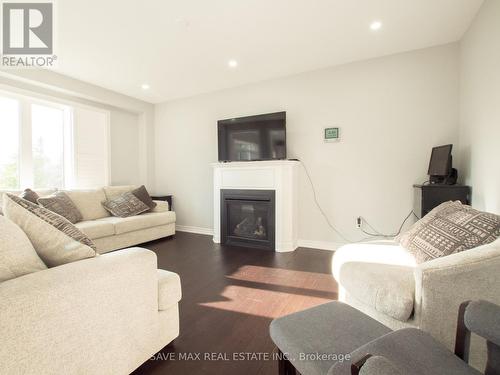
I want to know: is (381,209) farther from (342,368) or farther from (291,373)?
(342,368)

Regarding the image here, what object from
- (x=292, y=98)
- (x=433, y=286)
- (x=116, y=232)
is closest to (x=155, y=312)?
(x=433, y=286)

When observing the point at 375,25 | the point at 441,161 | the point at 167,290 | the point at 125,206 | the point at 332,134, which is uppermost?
the point at 375,25

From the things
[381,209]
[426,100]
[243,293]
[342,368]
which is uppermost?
[426,100]

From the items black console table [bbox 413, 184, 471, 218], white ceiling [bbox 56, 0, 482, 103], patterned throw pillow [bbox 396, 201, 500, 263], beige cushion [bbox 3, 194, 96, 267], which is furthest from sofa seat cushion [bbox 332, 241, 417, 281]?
white ceiling [bbox 56, 0, 482, 103]

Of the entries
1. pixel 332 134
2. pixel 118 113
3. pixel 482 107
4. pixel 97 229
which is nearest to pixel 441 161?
pixel 482 107

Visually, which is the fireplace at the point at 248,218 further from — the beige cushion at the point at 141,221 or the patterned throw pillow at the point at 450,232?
the patterned throw pillow at the point at 450,232

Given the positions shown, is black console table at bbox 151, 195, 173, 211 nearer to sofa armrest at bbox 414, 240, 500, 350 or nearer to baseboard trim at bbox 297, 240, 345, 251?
baseboard trim at bbox 297, 240, 345, 251

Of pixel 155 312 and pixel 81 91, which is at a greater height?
pixel 81 91

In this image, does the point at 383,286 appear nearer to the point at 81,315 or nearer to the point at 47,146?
the point at 81,315

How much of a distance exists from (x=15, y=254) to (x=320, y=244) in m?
3.22

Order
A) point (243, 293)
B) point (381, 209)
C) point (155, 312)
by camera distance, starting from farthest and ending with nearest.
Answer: point (381, 209) → point (243, 293) → point (155, 312)

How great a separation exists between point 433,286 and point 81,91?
4718 millimetres

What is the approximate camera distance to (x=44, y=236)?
1.07 metres

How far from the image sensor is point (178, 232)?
4.56 meters
